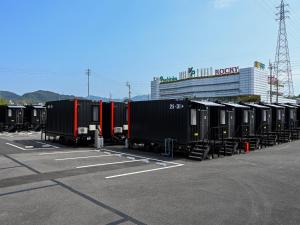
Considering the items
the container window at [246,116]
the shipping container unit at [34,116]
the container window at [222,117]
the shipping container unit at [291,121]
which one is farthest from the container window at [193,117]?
the shipping container unit at [34,116]

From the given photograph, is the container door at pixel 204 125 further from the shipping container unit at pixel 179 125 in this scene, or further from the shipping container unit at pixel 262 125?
the shipping container unit at pixel 262 125

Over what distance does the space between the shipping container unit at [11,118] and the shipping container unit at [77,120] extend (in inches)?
603

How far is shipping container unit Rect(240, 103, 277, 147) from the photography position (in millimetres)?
22192

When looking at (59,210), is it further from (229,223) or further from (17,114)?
(17,114)

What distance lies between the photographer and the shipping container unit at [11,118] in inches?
1398

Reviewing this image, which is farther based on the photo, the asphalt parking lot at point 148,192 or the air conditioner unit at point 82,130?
the air conditioner unit at point 82,130

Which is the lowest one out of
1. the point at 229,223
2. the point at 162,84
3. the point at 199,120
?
the point at 229,223

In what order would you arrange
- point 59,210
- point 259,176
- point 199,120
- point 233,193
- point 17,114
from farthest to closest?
1. point 17,114
2. point 199,120
3. point 259,176
4. point 233,193
5. point 59,210

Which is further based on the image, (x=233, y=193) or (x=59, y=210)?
(x=233, y=193)

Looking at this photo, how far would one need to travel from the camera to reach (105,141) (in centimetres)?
2347

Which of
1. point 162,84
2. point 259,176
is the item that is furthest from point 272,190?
point 162,84

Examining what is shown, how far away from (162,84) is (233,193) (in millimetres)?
155535

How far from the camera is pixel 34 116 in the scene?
37625 mm

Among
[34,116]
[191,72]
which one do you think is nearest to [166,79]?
[191,72]
